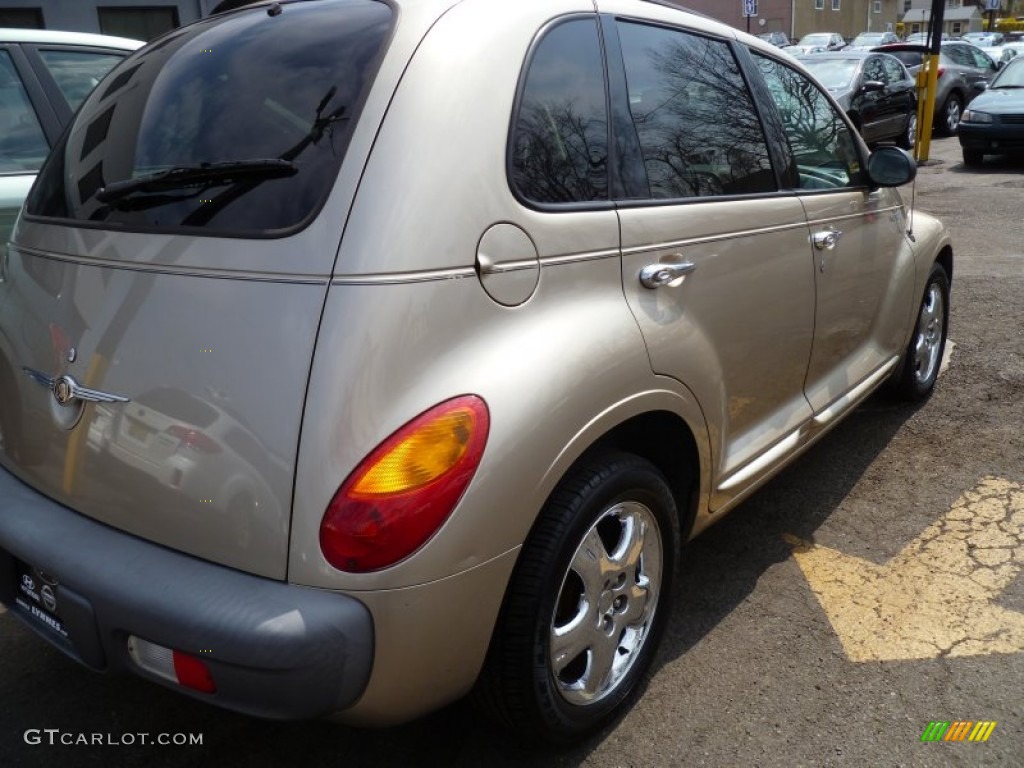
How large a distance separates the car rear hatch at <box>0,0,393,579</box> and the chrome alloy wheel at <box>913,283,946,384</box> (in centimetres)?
324

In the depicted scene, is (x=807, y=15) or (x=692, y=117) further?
(x=807, y=15)

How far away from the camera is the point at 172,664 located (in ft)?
6.07

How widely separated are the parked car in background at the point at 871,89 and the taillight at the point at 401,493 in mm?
11625

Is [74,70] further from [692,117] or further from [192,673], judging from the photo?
[192,673]

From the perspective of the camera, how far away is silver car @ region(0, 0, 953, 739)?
70.2 inches

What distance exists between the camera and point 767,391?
9.67 feet

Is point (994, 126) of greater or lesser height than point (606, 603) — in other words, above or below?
below

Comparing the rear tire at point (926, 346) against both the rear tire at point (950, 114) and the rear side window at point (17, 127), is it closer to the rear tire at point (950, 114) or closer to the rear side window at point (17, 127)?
the rear side window at point (17, 127)

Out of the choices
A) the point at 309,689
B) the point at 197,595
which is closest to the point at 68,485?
the point at 197,595

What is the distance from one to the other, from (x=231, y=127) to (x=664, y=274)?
1.12m

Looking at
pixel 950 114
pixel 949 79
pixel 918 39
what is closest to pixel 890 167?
pixel 949 79

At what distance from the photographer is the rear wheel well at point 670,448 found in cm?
241

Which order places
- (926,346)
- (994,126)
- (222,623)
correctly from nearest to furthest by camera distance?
1. (222,623)
2. (926,346)
3. (994,126)

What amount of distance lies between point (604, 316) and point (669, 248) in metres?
0.38
